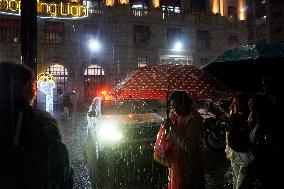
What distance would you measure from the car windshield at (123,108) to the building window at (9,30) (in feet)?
76.9

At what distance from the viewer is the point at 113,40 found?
36.5 meters

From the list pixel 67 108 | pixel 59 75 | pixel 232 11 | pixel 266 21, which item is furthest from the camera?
pixel 266 21

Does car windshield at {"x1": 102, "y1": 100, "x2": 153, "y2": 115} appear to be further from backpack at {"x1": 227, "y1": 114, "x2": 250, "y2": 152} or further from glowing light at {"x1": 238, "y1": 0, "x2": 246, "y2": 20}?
glowing light at {"x1": 238, "y1": 0, "x2": 246, "y2": 20}

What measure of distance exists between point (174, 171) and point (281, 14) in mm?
52171

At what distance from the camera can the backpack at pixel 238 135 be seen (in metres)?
4.70

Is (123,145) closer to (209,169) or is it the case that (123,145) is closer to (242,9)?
(209,169)

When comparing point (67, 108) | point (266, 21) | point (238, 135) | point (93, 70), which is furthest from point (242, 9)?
point (238, 135)

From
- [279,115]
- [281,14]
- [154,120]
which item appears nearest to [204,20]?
[281,14]

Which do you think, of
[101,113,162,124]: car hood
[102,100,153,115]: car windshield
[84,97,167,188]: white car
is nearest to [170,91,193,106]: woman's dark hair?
[84,97,167,188]: white car

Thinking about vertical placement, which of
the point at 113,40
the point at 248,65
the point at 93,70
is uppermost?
the point at 113,40

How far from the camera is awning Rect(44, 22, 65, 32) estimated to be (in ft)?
111

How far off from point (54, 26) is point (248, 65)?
2975 cm

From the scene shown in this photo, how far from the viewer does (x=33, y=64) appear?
3.61 metres

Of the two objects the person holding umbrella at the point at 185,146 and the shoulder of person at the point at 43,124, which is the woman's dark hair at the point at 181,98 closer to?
the person holding umbrella at the point at 185,146
